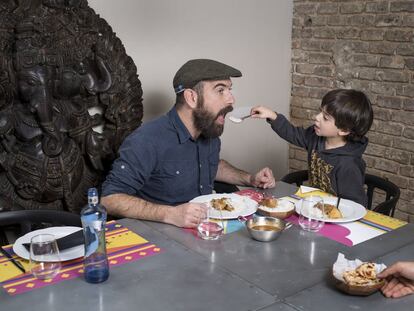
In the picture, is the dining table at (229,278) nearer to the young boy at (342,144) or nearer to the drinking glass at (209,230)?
the drinking glass at (209,230)

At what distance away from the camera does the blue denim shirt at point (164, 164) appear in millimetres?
2250

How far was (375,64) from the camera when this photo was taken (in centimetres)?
350

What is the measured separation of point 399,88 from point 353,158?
105 centimetres

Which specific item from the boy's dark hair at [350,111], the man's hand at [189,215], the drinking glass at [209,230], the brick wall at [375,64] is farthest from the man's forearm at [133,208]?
the brick wall at [375,64]

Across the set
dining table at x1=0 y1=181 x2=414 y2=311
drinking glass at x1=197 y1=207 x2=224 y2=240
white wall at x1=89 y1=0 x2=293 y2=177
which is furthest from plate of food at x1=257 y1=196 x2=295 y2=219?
white wall at x1=89 y1=0 x2=293 y2=177

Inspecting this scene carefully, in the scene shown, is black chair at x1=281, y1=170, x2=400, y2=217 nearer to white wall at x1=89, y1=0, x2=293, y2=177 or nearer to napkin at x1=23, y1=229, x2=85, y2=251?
white wall at x1=89, y1=0, x2=293, y2=177

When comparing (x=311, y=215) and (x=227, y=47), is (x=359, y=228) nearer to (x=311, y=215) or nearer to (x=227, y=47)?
(x=311, y=215)

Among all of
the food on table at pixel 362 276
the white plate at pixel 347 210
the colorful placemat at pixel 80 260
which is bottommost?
the colorful placemat at pixel 80 260

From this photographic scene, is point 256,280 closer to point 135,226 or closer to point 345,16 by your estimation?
point 135,226

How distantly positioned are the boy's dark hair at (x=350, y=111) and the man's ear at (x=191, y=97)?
70cm

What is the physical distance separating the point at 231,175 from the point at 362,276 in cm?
128

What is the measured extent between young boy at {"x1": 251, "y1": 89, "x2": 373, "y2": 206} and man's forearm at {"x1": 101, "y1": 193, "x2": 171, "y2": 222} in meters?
0.96

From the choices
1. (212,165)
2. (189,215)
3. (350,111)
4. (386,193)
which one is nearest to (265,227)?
(189,215)

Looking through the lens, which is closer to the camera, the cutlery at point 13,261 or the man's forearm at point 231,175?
the cutlery at point 13,261
